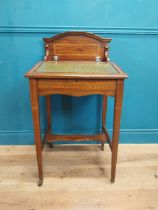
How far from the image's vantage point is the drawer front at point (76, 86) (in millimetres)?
1124

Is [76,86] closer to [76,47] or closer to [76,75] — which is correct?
[76,75]

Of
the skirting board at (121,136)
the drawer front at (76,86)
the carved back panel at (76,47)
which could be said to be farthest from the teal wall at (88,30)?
the drawer front at (76,86)

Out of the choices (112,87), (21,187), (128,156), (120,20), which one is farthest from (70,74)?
(128,156)

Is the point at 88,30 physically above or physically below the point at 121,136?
above

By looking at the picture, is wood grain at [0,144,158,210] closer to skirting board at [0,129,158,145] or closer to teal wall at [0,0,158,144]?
skirting board at [0,129,158,145]

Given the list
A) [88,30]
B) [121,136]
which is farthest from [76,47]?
[121,136]

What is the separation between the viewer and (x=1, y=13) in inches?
58.7

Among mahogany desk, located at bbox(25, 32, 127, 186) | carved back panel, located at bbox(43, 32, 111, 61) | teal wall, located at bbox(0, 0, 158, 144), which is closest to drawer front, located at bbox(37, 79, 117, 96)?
mahogany desk, located at bbox(25, 32, 127, 186)

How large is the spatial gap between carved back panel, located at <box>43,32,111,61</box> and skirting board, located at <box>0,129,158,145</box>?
2.44 feet

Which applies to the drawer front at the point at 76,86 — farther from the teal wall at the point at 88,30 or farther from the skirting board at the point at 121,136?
the skirting board at the point at 121,136

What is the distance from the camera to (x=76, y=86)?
1.14 m

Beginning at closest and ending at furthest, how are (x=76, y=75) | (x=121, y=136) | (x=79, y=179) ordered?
(x=76, y=75) → (x=79, y=179) → (x=121, y=136)

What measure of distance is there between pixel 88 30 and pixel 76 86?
66 cm

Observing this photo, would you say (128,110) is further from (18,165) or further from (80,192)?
(18,165)
